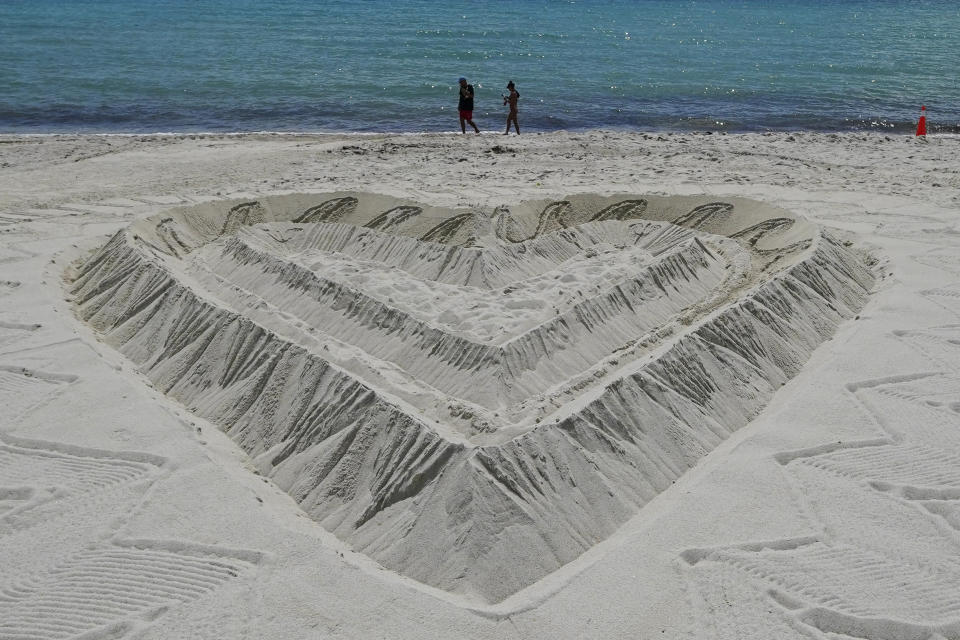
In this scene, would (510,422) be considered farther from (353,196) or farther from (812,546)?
(353,196)

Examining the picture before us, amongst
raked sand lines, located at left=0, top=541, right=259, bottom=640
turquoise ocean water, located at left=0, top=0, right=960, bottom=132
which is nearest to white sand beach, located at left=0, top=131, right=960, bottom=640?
raked sand lines, located at left=0, top=541, right=259, bottom=640

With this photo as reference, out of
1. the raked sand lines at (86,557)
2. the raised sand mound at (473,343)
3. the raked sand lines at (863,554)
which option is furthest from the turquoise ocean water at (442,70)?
the raked sand lines at (863,554)

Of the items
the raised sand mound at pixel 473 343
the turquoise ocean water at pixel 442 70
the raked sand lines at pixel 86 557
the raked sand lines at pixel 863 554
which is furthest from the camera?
the turquoise ocean water at pixel 442 70

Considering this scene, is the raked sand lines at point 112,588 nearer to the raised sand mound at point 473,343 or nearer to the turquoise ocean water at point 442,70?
the raised sand mound at point 473,343

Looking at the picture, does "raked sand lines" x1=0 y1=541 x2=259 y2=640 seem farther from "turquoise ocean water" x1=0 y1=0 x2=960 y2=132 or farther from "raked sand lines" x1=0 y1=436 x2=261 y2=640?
"turquoise ocean water" x1=0 y1=0 x2=960 y2=132

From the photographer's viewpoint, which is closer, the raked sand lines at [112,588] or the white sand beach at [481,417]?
the raked sand lines at [112,588]

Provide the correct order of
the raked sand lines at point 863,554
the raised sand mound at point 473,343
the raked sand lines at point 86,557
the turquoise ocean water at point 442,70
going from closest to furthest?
the raked sand lines at point 863,554 → the raked sand lines at point 86,557 → the raised sand mound at point 473,343 → the turquoise ocean water at point 442,70

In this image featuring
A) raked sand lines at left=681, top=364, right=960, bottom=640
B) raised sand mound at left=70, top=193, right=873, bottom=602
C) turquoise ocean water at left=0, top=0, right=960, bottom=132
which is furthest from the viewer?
turquoise ocean water at left=0, top=0, right=960, bottom=132

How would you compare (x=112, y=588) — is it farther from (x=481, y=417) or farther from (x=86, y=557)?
(x=481, y=417)
